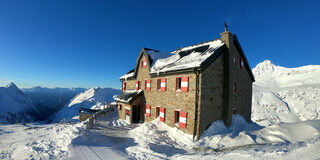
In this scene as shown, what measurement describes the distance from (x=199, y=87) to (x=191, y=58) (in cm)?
343

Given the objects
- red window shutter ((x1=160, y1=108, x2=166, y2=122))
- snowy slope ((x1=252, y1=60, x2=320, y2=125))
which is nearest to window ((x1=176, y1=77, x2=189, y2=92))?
red window shutter ((x1=160, y1=108, x2=166, y2=122))

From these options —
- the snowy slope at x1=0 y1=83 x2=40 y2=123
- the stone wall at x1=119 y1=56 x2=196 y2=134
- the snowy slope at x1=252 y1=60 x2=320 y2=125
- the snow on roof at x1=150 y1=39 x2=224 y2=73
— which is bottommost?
the snowy slope at x1=0 y1=83 x2=40 y2=123

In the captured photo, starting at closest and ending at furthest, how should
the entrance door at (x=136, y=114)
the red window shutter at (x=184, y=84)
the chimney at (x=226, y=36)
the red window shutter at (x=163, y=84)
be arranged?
the red window shutter at (x=184, y=84) < the chimney at (x=226, y=36) < the red window shutter at (x=163, y=84) < the entrance door at (x=136, y=114)

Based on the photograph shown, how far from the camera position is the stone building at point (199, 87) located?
11.7m

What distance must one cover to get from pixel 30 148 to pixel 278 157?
42.7ft

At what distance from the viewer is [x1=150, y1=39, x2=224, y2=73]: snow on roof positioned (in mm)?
12329

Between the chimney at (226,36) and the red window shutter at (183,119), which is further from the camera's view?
the chimney at (226,36)

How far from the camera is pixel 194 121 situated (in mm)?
11523

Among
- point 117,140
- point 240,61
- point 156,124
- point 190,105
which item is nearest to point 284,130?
point 190,105

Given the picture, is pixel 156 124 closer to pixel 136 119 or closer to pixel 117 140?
pixel 117 140

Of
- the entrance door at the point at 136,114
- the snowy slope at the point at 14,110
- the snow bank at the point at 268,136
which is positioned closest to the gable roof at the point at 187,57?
the entrance door at the point at 136,114

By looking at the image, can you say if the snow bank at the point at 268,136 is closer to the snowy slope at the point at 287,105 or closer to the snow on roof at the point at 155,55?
the snow on roof at the point at 155,55

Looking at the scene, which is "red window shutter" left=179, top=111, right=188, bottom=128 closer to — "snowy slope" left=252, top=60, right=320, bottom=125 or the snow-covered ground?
the snow-covered ground

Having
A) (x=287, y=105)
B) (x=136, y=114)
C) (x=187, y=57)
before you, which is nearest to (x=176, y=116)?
(x=187, y=57)
